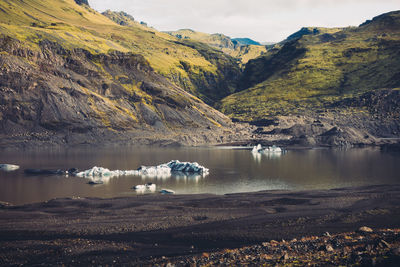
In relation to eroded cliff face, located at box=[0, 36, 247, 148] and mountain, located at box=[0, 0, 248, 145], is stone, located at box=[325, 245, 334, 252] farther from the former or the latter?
mountain, located at box=[0, 0, 248, 145]

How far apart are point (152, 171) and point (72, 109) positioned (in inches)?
3979

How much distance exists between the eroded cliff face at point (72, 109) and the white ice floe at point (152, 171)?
3353 inches

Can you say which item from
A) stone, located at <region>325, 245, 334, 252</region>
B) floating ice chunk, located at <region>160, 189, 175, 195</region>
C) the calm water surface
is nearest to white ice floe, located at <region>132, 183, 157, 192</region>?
the calm water surface

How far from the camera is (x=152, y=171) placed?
81312 mm

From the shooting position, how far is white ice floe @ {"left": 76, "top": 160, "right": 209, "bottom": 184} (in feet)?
255

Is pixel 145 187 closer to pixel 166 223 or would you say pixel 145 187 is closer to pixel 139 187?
pixel 139 187

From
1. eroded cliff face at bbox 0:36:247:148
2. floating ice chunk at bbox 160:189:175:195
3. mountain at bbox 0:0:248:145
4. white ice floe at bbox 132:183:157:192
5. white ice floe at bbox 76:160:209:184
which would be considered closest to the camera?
floating ice chunk at bbox 160:189:175:195

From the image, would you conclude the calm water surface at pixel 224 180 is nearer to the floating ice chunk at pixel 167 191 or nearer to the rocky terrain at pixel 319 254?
the floating ice chunk at pixel 167 191

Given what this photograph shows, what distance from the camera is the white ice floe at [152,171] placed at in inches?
3063

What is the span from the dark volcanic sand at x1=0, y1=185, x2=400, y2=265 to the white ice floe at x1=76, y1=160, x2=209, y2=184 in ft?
89.6

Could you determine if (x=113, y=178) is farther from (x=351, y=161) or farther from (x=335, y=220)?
(x=351, y=161)

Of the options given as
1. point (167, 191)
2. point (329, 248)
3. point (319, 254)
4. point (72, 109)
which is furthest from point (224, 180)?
point (72, 109)

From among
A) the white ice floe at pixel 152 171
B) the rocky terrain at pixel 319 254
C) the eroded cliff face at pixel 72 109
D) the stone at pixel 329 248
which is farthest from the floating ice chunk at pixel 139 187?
the eroded cliff face at pixel 72 109

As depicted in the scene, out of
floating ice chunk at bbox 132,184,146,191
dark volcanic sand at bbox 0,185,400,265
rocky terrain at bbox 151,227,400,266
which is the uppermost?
rocky terrain at bbox 151,227,400,266
